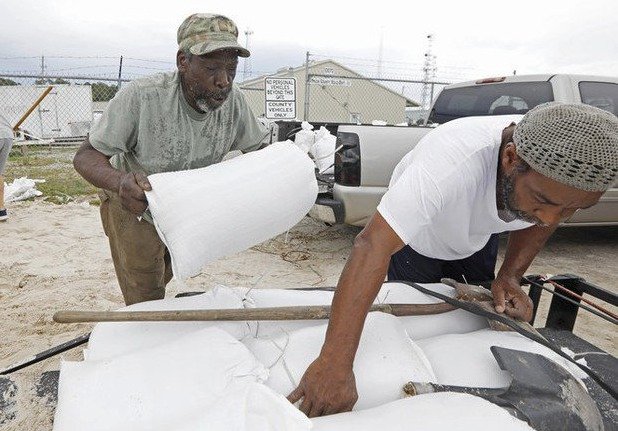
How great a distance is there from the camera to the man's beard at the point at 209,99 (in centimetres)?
180

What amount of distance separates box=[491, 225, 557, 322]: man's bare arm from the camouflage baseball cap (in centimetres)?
135

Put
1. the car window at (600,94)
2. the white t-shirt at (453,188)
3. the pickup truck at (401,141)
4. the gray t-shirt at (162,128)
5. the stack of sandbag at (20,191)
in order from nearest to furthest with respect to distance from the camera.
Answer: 1. the white t-shirt at (453,188)
2. the gray t-shirt at (162,128)
3. the pickup truck at (401,141)
4. the car window at (600,94)
5. the stack of sandbag at (20,191)

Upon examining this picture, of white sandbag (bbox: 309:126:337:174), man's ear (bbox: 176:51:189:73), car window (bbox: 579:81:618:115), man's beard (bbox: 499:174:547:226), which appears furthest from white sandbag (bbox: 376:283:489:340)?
car window (bbox: 579:81:618:115)

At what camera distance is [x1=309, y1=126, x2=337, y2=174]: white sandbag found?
14.7 feet

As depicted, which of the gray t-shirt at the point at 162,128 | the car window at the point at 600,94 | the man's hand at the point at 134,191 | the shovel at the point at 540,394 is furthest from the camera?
the car window at the point at 600,94

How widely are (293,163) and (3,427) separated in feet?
4.05

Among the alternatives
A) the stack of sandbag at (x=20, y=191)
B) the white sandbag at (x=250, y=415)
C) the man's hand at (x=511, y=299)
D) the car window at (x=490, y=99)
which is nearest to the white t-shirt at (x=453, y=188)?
the man's hand at (x=511, y=299)

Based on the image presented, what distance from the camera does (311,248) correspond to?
15.3 ft

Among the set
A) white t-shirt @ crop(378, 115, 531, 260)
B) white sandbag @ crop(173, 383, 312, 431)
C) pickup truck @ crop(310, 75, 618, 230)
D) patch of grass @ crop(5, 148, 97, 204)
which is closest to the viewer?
white sandbag @ crop(173, 383, 312, 431)

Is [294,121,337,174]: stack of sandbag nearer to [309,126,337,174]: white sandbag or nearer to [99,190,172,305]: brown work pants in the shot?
[309,126,337,174]: white sandbag

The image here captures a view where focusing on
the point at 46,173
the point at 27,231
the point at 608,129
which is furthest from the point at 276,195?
the point at 46,173

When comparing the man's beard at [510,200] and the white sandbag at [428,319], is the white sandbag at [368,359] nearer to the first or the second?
the white sandbag at [428,319]

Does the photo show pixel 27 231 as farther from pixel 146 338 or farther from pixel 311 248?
pixel 146 338

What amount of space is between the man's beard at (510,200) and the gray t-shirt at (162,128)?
1.18 metres
